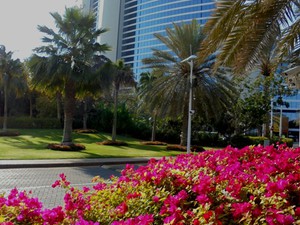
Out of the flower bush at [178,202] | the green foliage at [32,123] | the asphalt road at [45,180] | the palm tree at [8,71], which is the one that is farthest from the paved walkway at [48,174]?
the green foliage at [32,123]

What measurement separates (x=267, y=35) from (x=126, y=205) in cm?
649

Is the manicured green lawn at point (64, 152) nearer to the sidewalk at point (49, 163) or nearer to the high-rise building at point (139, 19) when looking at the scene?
the sidewalk at point (49, 163)

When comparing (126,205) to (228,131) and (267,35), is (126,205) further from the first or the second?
(228,131)

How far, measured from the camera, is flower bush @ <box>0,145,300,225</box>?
287 centimetres

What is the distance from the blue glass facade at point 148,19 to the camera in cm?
9911

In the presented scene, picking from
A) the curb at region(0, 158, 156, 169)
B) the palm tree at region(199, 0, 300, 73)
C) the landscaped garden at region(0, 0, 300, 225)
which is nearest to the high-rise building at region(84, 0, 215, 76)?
the landscaped garden at region(0, 0, 300, 225)

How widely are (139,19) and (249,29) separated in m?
114

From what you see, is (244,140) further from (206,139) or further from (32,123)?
(32,123)

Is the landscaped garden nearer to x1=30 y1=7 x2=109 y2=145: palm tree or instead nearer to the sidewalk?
x1=30 y1=7 x2=109 y2=145: palm tree

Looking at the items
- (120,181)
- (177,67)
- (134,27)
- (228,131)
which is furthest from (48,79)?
(134,27)

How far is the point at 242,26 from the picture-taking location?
A: 8.52m

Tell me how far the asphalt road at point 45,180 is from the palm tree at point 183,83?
1029cm

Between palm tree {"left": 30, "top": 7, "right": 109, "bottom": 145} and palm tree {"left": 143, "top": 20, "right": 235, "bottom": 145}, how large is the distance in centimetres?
537

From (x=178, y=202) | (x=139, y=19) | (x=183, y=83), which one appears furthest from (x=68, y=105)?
(x=139, y=19)
